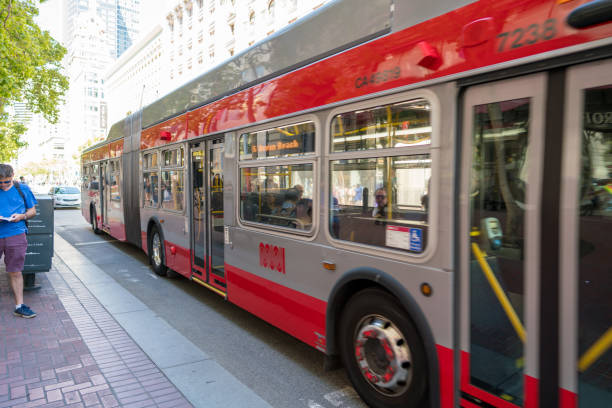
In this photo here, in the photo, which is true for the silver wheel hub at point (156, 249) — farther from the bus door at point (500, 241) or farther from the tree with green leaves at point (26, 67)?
the tree with green leaves at point (26, 67)

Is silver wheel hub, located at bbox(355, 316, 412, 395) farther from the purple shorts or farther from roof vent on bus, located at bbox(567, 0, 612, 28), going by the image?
the purple shorts

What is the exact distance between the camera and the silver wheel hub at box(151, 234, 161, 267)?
25.7 feet

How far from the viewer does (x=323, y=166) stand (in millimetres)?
3547

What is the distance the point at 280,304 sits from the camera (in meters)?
4.22

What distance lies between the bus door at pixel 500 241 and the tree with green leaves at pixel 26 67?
38.9 ft

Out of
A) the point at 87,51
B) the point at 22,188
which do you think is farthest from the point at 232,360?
the point at 87,51

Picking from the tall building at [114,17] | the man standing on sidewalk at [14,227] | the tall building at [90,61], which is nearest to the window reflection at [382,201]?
the man standing on sidewalk at [14,227]

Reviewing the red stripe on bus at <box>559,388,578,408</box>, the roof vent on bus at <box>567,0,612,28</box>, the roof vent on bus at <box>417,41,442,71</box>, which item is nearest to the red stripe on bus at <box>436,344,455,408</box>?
the red stripe on bus at <box>559,388,578,408</box>

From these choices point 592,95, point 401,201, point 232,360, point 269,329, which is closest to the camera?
point 592,95

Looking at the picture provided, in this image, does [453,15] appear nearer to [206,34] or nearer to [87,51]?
[206,34]

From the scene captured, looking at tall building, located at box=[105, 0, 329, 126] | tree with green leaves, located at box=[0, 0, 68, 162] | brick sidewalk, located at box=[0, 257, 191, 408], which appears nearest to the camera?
brick sidewalk, located at box=[0, 257, 191, 408]

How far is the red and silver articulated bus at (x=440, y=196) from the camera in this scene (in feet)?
6.85

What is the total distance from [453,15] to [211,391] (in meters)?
3.26

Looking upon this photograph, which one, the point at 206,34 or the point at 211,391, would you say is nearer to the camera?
the point at 211,391
